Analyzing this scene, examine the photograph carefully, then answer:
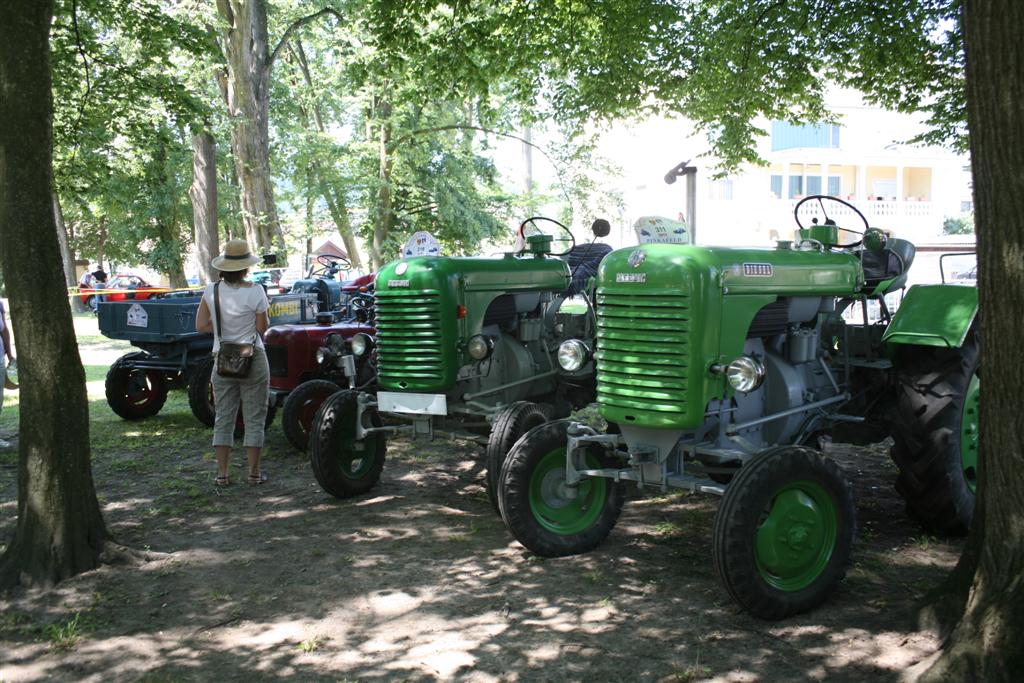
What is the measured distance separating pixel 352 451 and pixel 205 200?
1326 centimetres

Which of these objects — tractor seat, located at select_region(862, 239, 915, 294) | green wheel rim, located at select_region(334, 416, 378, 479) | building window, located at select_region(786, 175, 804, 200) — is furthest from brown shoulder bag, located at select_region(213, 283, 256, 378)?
building window, located at select_region(786, 175, 804, 200)

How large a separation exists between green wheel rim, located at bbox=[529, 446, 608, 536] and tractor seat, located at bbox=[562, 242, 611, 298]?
2386mm

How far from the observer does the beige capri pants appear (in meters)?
6.43

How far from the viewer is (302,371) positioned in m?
7.96

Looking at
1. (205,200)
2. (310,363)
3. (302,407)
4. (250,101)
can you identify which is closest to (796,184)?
(250,101)

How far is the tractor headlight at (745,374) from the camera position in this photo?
4.19 m

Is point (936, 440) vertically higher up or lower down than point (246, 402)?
lower down

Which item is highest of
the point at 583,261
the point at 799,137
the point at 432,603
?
the point at 799,137

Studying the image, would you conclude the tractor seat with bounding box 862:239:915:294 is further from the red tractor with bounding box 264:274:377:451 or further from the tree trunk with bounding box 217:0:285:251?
the tree trunk with bounding box 217:0:285:251

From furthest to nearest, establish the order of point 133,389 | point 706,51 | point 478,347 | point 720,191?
1. point 720,191
2. point 706,51
3. point 133,389
4. point 478,347

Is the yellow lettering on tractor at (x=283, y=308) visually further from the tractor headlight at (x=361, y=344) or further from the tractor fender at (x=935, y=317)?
the tractor fender at (x=935, y=317)

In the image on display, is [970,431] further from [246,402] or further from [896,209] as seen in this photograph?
[896,209]

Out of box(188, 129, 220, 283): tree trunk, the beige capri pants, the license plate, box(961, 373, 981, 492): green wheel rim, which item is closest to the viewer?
box(961, 373, 981, 492): green wheel rim

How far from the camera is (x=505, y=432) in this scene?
209 inches
